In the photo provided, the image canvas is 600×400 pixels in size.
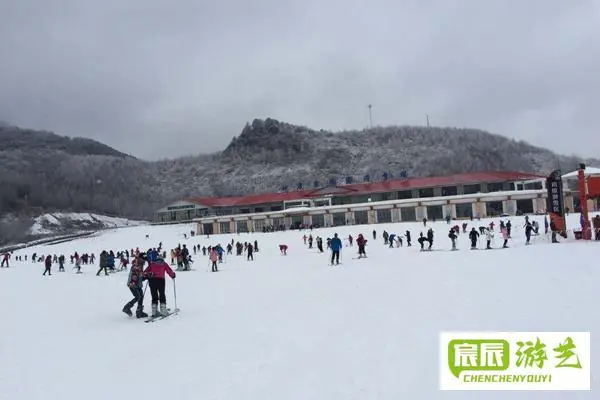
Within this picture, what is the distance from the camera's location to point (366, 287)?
41.1 ft

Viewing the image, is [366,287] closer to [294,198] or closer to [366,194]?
[366,194]

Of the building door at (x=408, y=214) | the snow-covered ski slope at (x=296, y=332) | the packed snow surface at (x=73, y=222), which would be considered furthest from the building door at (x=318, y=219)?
the packed snow surface at (x=73, y=222)

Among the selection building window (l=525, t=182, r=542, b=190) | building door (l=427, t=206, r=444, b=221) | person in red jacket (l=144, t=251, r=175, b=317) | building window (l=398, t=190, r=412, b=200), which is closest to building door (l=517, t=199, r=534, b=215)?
building door (l=427, t=206, r=444, b=221)

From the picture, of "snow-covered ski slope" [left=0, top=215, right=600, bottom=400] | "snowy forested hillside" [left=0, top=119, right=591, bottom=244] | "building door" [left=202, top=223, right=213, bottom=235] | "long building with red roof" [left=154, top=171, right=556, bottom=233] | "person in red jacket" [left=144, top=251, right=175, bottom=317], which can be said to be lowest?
"snow-covered ski slope" [left=0, top=215, right=600, bottom=400]

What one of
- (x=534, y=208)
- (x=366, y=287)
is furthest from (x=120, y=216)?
(x=366, y=287)

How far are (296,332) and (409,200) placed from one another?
168 ft

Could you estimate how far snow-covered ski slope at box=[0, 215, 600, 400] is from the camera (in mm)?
5961

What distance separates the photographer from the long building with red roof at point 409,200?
5484cm

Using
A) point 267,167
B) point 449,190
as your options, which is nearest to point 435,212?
point 449,190

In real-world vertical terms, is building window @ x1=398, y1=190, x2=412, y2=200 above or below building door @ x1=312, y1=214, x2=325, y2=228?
above

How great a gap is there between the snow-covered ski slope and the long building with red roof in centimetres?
4171

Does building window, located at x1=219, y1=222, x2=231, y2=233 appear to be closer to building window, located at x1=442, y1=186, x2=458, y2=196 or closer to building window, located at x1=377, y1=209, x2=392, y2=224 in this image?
building window, located at x1=377, y1=209, x2=392, y2=224

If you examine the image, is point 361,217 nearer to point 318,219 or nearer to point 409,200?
point 318,219

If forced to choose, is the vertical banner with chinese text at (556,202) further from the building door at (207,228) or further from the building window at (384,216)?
the building door at (207,228)
